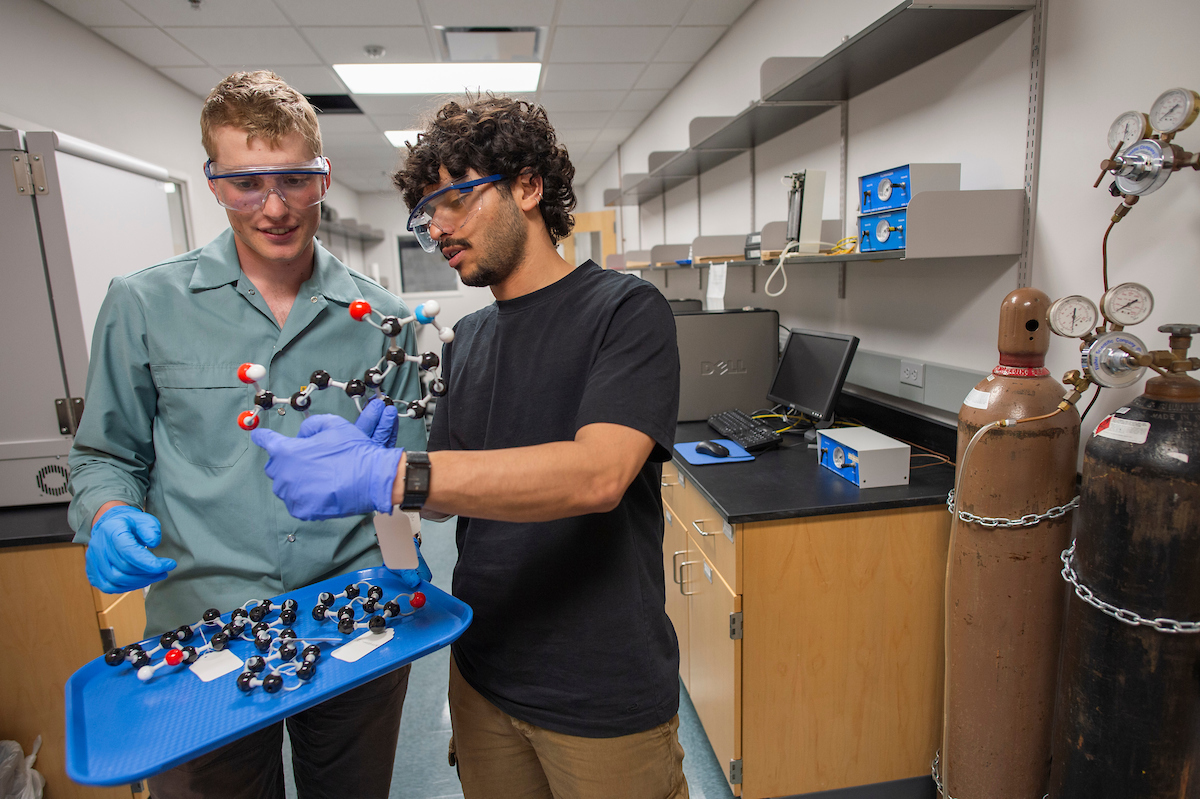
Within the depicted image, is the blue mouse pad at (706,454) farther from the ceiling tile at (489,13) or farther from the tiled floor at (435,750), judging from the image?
the ceiling tile at (489,13)

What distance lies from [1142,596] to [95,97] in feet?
14.7

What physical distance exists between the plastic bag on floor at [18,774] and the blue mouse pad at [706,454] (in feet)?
6.32

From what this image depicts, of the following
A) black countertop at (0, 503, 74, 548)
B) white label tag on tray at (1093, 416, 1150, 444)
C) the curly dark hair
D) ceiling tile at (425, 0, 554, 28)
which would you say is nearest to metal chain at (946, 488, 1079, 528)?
white label tag on tray at (1093, 416, 1150, 444)

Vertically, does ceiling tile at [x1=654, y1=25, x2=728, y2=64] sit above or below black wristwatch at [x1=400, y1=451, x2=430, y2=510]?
above

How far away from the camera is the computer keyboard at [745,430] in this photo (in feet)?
6.66

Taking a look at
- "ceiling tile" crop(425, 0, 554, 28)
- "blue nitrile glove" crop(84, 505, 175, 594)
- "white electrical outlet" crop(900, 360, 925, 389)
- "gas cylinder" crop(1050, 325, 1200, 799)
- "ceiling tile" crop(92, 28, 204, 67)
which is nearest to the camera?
"blue nitrile glove" crop(84, 505, 175, 594)

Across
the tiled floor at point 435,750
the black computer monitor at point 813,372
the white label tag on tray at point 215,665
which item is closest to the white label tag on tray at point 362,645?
the white label tag on tray at point 215,665

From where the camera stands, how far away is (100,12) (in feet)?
9.89

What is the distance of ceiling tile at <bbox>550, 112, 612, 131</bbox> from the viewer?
208 inches

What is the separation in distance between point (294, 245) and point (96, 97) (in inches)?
125

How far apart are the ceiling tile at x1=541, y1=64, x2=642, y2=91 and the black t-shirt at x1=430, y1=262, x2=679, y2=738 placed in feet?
11.7

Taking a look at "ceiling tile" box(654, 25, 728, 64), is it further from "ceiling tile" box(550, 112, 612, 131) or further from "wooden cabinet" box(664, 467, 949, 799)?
"wooden cabinet" box(664, 467, 949, 799)

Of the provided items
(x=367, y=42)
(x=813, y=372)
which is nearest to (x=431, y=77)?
(x=367, y=42)

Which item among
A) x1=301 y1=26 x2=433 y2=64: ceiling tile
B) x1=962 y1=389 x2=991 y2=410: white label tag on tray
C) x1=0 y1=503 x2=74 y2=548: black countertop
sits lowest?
x1=0 y1=503 x2=74 y2=548: black countertop
